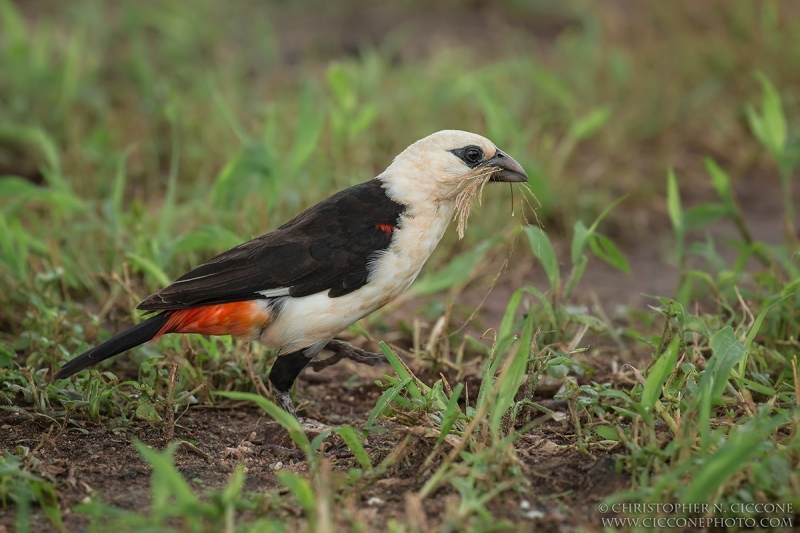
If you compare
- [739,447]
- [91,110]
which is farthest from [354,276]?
[91,110]

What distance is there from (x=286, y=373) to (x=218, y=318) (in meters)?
0.35

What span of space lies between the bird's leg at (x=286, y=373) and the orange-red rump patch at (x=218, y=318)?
0.59 ft

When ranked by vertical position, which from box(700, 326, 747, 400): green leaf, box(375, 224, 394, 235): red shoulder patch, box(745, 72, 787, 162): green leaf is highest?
box(375, 224, 394, 235): red shoulder patch

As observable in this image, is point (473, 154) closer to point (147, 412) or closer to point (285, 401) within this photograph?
point (285, 401)

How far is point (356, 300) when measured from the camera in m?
3.50

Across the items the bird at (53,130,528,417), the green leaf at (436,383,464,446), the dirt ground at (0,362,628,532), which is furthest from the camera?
the bird at (53,130,528,417)

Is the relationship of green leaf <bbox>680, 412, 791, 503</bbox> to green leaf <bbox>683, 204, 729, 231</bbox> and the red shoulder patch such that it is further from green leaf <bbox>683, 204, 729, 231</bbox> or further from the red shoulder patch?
green leaf <bbox>683, 204, 729, 231</bbox>

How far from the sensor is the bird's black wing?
11.5ft

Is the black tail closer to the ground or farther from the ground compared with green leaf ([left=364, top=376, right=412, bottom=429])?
farther from the ground

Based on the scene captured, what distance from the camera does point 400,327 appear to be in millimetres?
4457

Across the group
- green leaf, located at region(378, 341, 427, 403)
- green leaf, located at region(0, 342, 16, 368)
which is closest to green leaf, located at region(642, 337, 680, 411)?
green leaf, located at region(378, 341, 427, 403)

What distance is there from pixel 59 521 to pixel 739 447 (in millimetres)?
1903

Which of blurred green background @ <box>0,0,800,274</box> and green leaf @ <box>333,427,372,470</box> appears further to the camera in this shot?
blurred green background @ <box>0,0,800,274</box>

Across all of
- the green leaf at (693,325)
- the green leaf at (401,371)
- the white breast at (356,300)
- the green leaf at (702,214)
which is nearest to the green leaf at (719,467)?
the green leaf at (693,325)
